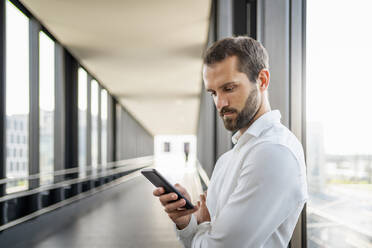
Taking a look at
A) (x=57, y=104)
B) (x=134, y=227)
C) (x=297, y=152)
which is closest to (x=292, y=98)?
(x=297, y=152)

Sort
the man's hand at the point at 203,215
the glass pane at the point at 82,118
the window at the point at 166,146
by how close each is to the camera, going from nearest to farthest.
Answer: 1. the man's hand at the point at 203,215
2. the glass pane at the point at 82,118
3. the window at the point at 166,146

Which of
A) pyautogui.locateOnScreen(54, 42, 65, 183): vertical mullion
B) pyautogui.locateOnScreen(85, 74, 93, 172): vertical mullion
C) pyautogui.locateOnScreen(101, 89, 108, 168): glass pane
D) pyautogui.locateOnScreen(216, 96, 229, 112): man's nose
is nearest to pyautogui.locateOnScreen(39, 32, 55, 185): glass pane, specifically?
pyautogui.locateOnScreen(54, 42, 65, 183): vertical mullion

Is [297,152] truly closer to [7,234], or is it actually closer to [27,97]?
[7,234]

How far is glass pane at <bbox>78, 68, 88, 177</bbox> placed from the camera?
1084cm

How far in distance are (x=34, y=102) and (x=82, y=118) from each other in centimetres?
383

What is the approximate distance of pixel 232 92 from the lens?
1.23 m

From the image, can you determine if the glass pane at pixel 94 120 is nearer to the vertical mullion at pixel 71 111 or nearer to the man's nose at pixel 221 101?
the vertical mullion at pixel 71 111

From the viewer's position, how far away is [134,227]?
5.21 meters

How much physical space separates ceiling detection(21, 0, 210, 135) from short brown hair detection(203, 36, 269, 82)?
5758 millimetres

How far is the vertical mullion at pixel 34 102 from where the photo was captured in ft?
23.6

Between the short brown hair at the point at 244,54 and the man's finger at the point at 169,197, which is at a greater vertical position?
the short brown hair at the point at 244,54

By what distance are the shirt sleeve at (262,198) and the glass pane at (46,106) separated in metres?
7.28

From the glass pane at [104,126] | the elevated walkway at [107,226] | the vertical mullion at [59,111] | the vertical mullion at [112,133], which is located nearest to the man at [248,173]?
the elevated walkway at [107,226]

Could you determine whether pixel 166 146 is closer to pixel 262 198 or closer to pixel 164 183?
pixel 164 183
